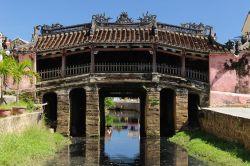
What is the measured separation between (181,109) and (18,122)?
11.7 metres

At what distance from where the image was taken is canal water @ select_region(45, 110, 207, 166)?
60.6 feet

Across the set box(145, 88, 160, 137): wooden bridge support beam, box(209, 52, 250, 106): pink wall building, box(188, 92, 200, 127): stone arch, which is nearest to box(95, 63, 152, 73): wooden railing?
box(145, 88, 160, 137): wooden bridge support beam

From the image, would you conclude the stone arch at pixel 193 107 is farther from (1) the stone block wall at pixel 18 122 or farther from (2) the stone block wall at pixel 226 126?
(1) the stone block wall at pixel 18 122

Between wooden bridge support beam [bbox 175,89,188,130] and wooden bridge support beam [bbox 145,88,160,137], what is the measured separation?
1.19 meters

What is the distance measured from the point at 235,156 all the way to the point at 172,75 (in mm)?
12542

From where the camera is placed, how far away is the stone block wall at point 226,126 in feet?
56.9

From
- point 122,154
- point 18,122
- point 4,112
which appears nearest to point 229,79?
point 122,154

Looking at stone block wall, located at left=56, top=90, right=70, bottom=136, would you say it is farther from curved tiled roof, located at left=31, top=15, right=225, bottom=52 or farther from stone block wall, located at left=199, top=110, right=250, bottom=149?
stone block wall, located at left=199, top=110, right=250, bottom=149

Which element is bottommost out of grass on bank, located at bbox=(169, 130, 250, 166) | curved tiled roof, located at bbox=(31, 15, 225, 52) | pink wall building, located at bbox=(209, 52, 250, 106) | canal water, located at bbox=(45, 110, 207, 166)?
canal water, located at bbox=(45, 110, 207, 166)

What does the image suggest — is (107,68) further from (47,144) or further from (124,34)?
(47,144)

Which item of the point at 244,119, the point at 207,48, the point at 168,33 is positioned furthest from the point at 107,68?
A: the point at 244,119

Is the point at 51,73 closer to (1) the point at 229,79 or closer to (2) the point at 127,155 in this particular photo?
(1) the point at 229,79

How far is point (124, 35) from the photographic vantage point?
30000 millimetres

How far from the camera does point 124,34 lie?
99.0 ft
